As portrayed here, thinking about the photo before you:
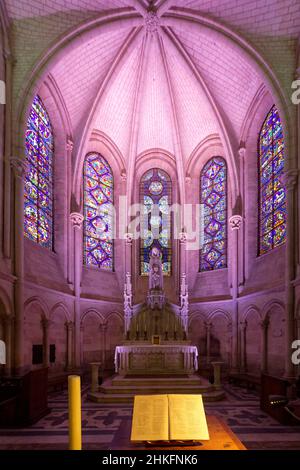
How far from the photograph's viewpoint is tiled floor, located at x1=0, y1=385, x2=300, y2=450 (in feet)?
28.3

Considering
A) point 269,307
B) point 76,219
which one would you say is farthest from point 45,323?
point 269,307

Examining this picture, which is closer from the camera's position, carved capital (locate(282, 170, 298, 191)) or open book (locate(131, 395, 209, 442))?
open book (locate(131, 395, 209, 442))

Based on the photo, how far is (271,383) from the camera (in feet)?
36.6

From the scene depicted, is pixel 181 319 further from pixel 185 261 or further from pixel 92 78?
pixel 92 78

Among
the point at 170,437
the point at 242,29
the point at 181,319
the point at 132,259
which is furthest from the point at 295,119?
the point at 170,437

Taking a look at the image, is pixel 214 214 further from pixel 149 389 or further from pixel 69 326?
pixel 149 389

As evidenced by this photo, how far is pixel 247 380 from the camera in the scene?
16797 millimetres

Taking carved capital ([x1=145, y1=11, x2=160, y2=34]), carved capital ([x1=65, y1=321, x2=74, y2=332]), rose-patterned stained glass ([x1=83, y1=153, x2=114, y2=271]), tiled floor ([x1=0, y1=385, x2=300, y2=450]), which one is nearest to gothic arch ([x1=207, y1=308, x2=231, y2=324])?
rose-patterned stained glass ([x1=83, y1=153, x2=114, y2=271])

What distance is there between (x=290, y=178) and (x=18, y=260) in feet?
28.1

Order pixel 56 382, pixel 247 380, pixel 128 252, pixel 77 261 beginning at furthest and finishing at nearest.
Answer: pixel 128 252
pixel 77 261
pixel 247 380
pixel 56 382

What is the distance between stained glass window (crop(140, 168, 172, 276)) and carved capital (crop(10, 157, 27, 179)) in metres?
9.76

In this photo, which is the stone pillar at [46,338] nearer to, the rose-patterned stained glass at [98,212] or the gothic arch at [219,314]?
the rose-patterned stained glass at [98,212]

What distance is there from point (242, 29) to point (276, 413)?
1231 centimetres

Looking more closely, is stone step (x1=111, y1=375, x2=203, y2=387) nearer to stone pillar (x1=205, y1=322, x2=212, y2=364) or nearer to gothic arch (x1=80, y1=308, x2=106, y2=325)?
gothic arch (x1=80, y1=308, x2=106, y2=325)
